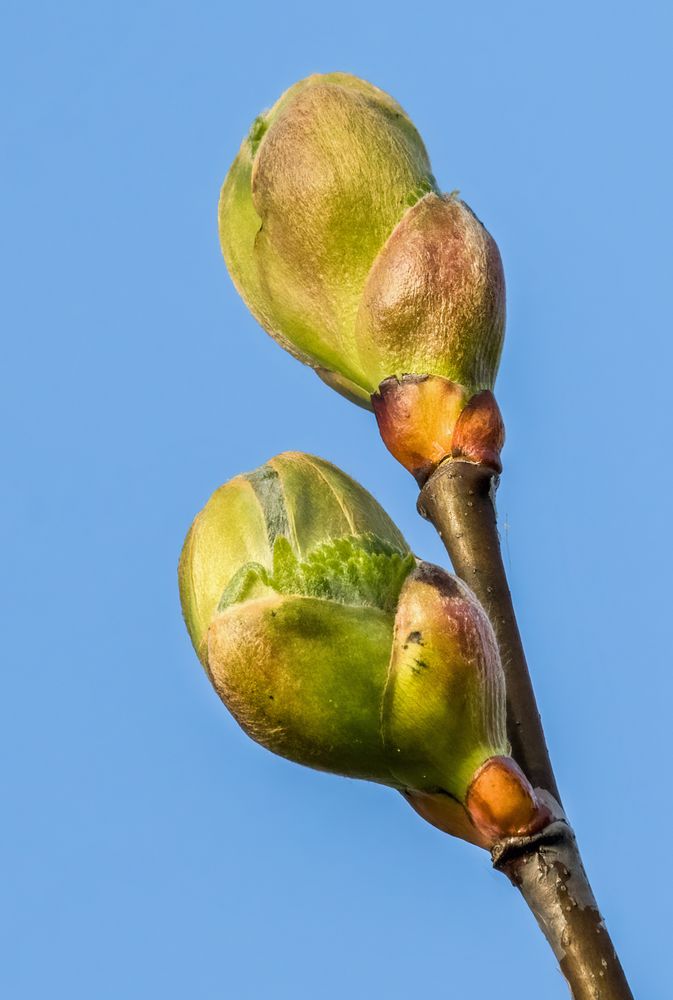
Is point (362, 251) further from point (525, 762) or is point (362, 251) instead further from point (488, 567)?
point (525, 762)

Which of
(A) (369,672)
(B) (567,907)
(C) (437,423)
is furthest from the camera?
(C) (437,423)

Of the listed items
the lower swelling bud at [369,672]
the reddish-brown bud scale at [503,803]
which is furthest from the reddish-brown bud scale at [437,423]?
the reddish-brown bud scale at [503,803]

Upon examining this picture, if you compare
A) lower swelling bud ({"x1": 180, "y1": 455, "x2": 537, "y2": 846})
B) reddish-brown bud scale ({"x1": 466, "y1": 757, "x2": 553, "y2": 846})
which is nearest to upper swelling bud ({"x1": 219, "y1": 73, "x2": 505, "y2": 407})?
lower swelling bud ({"x1": 180, "y1": 455, "x2": 537, "y2": 846})

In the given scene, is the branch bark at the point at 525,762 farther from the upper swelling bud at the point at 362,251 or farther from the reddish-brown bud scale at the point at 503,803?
the upper swelling bud at the point at 362,251

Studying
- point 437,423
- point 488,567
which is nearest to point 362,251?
point 437,423

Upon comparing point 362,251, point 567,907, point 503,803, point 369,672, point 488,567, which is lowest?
point 567,907

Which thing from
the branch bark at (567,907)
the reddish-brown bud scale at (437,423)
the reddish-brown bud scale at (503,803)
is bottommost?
the branch bark at (567,907)
